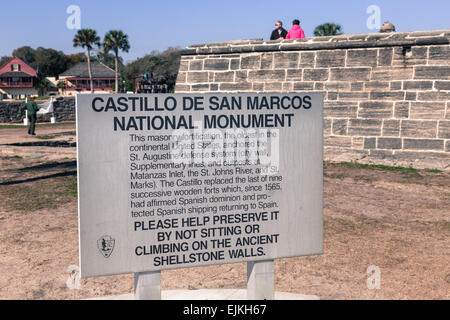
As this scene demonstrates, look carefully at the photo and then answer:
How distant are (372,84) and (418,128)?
1521 millimetres

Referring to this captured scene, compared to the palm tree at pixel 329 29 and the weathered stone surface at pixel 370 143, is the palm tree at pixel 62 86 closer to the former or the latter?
the palm tree at pixel 329 29

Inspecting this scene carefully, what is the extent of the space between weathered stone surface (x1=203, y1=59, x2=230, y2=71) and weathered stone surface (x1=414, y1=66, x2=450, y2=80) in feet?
17.1

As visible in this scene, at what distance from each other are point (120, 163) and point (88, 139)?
0.81ft

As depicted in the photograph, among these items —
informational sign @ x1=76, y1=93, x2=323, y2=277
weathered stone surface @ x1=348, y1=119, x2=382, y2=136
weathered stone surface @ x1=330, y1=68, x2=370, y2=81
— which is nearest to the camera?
informational sign @ x1=76, y1=93, x2=323, y2=277

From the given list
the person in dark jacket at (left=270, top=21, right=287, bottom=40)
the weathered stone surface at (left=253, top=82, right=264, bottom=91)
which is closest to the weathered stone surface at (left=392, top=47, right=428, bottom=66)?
the weathered stone surface at (left=253, top=82, right=264, bottom=91)

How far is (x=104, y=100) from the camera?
10.6 feet

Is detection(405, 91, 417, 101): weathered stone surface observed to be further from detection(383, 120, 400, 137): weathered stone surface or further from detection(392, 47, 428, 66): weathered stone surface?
Result: detection(392, 47, 428, 66): weathered stone surface

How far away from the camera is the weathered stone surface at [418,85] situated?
1170 cm

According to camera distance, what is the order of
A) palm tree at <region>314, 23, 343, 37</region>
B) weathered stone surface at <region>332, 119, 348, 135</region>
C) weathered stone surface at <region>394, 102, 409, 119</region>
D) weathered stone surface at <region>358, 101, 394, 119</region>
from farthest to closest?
palm tree at <region>314, 23, 343, 37</region> → weathered stone surface at <region>332, 119, 348, 135</region> → weathered stone surface at <region>358, 101, 394, 119</region> → weathered stone surface at <region>394, 102, 409, 119</region>

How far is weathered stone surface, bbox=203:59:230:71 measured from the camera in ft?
48.2

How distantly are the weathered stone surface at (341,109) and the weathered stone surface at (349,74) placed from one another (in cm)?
61

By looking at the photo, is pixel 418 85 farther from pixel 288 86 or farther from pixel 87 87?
pixel 87 87

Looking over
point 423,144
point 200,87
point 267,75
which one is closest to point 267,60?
point 267,75

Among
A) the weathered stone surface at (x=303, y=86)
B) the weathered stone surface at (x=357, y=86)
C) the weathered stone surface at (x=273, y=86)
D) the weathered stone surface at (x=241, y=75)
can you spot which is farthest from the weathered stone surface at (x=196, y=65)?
the weathered stone surface at (x=357, y=86)
